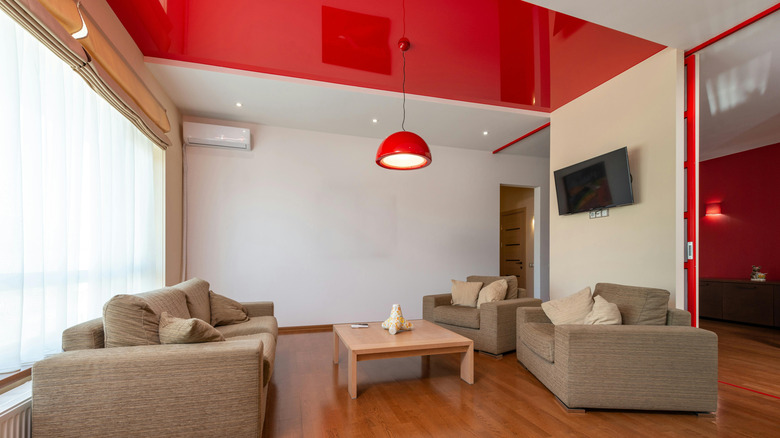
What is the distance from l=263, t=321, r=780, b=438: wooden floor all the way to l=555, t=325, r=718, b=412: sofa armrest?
0.13m

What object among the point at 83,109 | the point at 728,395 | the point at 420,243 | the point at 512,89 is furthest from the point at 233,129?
the point at 728,395

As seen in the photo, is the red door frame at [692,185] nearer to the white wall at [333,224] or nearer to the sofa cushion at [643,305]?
the sofa cushion at [643,305]

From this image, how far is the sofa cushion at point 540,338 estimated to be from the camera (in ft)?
9.23

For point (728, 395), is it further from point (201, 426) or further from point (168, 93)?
point (168, 93)

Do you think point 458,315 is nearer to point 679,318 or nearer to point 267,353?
point 679,318

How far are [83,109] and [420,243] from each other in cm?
441

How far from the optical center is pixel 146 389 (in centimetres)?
179

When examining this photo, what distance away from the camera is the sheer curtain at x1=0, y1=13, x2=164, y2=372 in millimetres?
1733

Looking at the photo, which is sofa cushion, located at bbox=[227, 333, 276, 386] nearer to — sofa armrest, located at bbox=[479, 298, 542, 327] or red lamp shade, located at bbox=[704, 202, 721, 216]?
sofa armrest, located at bbox=[479, 298, 542, 327]

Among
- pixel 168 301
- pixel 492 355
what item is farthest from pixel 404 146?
pixel 492 355

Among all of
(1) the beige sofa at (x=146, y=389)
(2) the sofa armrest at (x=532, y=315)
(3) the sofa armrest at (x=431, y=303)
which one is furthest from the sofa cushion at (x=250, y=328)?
(2) the sofa armrest at (x=532, y=315)

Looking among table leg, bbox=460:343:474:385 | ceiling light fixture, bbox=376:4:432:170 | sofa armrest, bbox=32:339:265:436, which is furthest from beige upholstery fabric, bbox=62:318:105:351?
table leg, bbox=460:343:474:385

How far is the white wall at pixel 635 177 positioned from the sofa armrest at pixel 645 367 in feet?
2.38

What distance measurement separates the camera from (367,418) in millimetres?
2441
